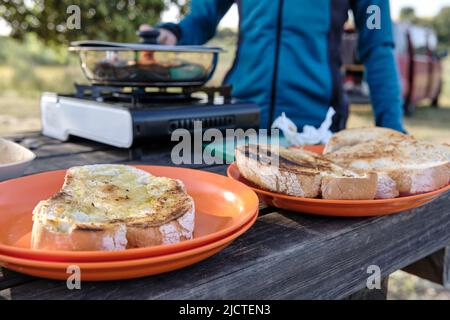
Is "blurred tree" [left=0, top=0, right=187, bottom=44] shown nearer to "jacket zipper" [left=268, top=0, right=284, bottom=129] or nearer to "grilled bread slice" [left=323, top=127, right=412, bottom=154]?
"jacket zipper" [left=268, top=0, right=284, bottom=129]

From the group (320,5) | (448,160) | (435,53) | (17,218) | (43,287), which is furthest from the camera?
(435,53)

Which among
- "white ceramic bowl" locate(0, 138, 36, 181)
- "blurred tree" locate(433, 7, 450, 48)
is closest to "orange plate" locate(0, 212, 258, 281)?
"white ceramic bowl" locate(0, 138, 36, 181)

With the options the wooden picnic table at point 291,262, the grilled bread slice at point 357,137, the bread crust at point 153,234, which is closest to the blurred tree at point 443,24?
the grilled bread slice at point 357,137

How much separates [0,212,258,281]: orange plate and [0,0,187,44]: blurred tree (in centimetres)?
536

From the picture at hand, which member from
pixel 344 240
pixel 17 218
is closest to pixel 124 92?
pixel 17 218

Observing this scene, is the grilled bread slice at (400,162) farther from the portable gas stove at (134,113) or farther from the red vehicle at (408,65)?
the red vehicle at (408,65)

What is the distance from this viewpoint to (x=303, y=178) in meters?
0.95

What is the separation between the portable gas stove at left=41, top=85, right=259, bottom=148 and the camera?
4.89ft

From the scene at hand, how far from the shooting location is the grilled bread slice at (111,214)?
675 mm

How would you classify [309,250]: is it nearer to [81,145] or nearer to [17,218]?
[17,218]

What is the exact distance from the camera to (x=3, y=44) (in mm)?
11594

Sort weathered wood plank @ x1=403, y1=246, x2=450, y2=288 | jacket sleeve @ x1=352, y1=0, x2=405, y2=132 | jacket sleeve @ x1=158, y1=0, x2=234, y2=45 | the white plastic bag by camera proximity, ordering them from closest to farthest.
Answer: the white plastic bag
weathered wood plank @ x1=403, y1=246, x2=450, y2=288
jacket sleeve @ x1=352, y1=0, x2=405, y2=132
jacket sleeve @ x1=158, y1=0, x2=234, y2=45

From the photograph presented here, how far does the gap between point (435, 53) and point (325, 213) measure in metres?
11.1

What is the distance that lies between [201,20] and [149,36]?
101cm
